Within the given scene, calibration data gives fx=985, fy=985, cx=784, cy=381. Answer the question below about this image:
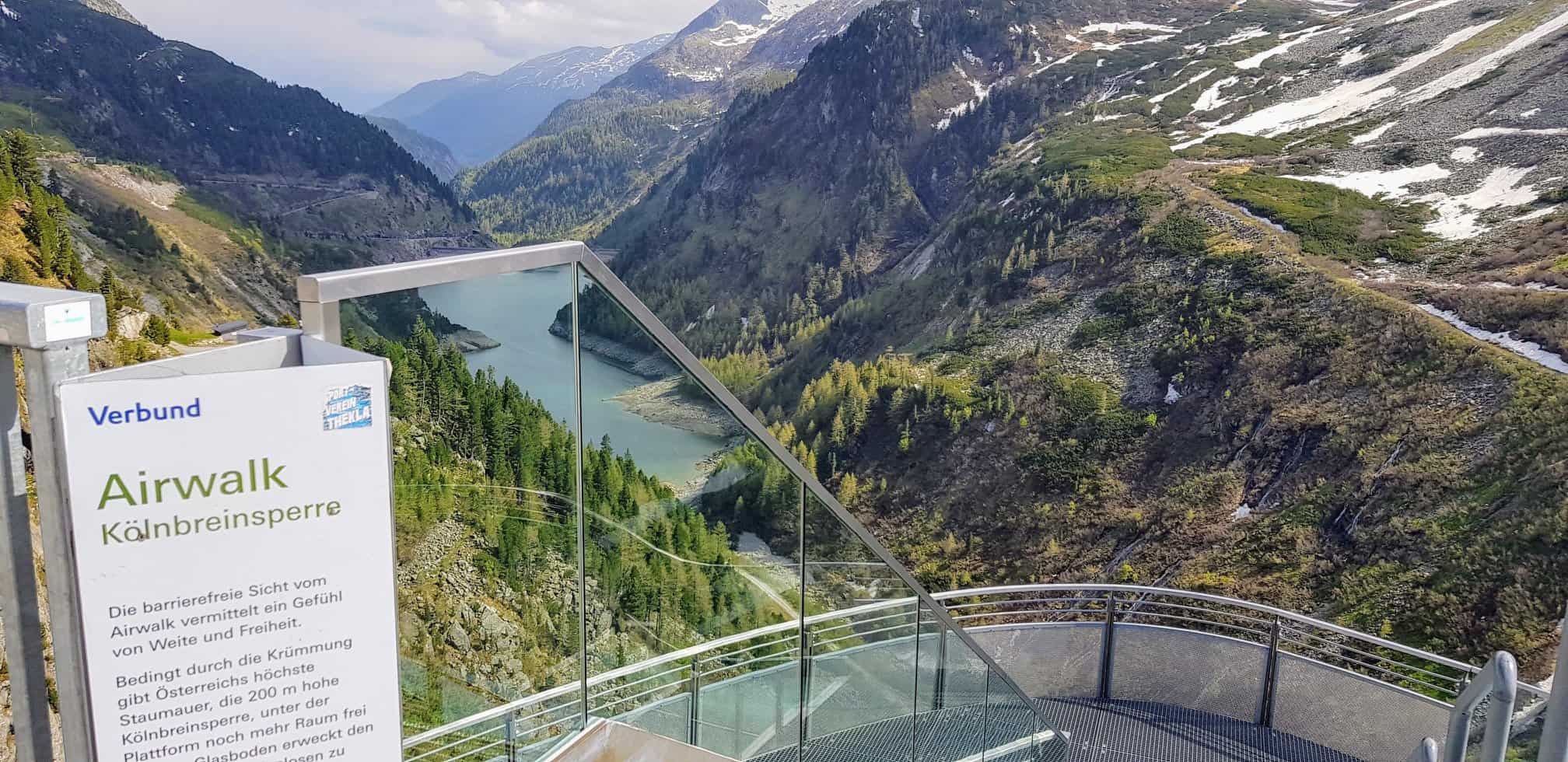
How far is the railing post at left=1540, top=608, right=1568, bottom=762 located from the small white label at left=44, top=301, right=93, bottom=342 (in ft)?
11.9

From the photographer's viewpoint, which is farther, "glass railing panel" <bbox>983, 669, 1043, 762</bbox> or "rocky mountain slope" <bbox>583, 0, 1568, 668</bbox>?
"rocky mountain slope" <bbox>583, 0, 1568, 668</bbox>

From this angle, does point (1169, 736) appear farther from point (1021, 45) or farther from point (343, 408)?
point (1021, 45)

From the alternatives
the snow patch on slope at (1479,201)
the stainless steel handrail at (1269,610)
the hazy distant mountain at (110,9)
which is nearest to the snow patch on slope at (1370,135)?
the snow patch on slope at (1479,201)

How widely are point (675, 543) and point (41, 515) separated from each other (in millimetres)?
1545

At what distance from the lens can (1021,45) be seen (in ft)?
271

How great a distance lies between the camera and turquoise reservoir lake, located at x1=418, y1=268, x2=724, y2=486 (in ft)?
7.03

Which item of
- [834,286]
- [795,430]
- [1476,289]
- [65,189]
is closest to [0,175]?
[65,189]

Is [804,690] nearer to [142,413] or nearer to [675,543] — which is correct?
[675,543]

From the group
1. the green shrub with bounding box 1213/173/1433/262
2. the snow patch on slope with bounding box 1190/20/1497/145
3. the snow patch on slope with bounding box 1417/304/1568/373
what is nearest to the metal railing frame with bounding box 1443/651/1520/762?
the snow patch on slope with bounding box 1417/304/1568/373

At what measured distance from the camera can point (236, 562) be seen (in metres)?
1.51

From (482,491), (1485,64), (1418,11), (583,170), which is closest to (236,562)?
(482,491)

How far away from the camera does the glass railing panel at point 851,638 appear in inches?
127

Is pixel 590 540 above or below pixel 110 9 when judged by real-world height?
below

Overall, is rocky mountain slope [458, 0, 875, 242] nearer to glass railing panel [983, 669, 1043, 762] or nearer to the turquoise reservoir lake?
glass railing panel [983, 669, 1043, 762]
